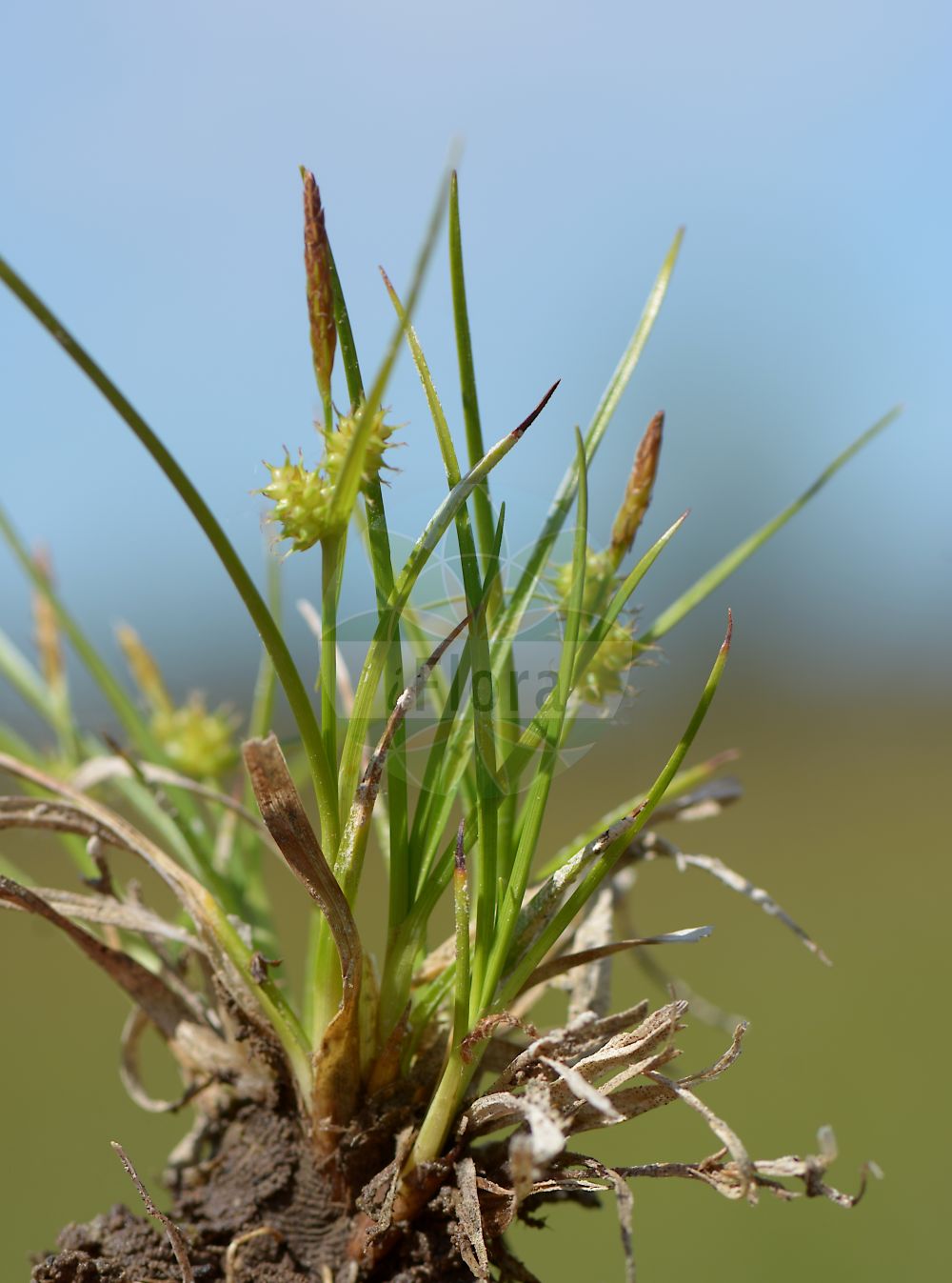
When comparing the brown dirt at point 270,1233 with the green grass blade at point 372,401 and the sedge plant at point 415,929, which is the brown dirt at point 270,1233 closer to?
the sedge plant at point 415,929

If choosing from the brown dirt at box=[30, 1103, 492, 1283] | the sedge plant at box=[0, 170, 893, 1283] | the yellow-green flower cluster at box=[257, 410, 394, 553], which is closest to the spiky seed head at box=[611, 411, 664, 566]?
the sedge plant at box=[0, 170, 893, 1283]

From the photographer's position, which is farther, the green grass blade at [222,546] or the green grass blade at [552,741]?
the green grass blade at [552,741]

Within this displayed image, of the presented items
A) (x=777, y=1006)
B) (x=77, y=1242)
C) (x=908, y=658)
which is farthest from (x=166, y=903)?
(x=908, y=658)

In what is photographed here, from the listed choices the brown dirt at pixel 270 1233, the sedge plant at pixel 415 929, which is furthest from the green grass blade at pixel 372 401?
the brown dirt at pixel 270 1233

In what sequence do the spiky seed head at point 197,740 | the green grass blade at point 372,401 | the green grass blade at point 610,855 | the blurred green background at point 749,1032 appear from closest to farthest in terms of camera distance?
the green grass blade at point 372,401 → the green grass blade at point 610,855 → the spiky seed head at point 197,740 → the blurred green background at point 749,1032

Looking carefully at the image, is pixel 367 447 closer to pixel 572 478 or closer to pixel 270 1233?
pixel 572 478

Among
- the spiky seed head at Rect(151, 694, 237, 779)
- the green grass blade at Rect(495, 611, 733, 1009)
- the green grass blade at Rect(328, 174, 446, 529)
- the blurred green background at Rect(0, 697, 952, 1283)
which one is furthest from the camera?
the blurred green background at Rect(0, 697, 952, 1283)

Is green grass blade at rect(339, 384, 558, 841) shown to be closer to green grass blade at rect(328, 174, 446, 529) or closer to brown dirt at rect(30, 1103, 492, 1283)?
green grass blade at rect(328, 174, 446, 529)
